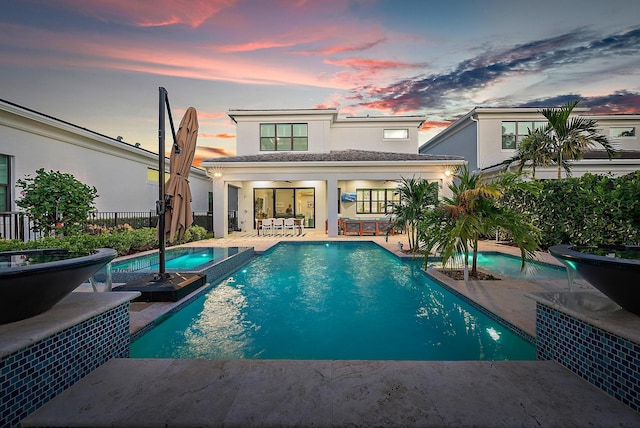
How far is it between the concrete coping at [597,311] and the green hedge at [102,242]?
7536 mm

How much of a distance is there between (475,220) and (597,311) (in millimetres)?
3120

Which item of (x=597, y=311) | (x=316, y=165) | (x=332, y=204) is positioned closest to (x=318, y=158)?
(x=316, y=165)

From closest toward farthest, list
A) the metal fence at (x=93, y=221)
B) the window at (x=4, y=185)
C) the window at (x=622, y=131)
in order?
the metal fence at (x=93, y=221)
the window at (x=4, y=185)
the window at (x=622, y=131)

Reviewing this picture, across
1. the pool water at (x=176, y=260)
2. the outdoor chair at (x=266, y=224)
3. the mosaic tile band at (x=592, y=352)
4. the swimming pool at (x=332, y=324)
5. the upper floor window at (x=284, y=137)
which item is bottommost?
the swimming pool at (x=332, y=324)

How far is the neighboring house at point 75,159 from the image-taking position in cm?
779

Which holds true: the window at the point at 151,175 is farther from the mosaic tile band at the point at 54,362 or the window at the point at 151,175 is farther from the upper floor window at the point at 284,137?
the mosaic tile band at the point at 54,362

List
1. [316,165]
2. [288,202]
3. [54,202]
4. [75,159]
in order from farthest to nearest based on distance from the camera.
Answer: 1. [288,202]
2. [316,165]
3. [75,159]
4. [54,202]

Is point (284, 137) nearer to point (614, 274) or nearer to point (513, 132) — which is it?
point (513, 132)

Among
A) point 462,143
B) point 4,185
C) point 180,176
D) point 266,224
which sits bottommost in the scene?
point 266,224

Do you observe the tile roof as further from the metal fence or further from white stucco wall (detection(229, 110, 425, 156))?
the metal fence

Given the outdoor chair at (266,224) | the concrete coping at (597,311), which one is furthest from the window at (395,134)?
the concrete coping at (597,311)

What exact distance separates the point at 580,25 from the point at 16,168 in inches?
824

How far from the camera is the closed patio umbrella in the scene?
4789 mm

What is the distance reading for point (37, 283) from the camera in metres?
1.86
